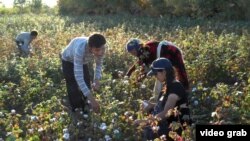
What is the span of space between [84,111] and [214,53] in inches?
137

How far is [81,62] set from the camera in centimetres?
589

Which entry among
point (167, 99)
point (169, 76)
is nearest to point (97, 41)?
point (169, 76)

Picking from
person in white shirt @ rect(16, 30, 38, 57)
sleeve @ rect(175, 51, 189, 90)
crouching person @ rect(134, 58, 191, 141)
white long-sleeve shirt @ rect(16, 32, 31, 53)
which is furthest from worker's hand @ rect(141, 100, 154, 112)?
white long-sleeve shirt @ rect(16, 32, 31, 53)

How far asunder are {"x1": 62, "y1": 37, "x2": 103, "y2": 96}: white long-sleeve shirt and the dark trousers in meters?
0.10

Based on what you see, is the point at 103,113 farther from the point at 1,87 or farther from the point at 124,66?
the point at 124,66

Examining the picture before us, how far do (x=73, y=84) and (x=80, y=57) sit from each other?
77 centimetres

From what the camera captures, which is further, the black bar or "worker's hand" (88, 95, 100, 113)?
"worker's hand" (88, 95, 100, 113)

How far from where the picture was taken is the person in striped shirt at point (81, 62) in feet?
18.3

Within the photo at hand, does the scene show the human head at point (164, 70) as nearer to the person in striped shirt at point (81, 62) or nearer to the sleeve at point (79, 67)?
the person in striped shirt at point (81, 62)

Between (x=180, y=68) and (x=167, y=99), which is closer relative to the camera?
(x=167, y=99)

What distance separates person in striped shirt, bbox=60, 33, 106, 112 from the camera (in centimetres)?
556

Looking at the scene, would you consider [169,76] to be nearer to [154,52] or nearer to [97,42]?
[97,42]

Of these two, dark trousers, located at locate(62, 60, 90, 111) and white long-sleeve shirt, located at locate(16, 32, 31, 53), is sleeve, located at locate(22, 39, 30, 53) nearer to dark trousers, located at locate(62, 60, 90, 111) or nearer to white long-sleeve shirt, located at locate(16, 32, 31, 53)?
white long-sleeve shirt, located at locate(16, 32, 31, 53)

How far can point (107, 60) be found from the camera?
9.80 meters
